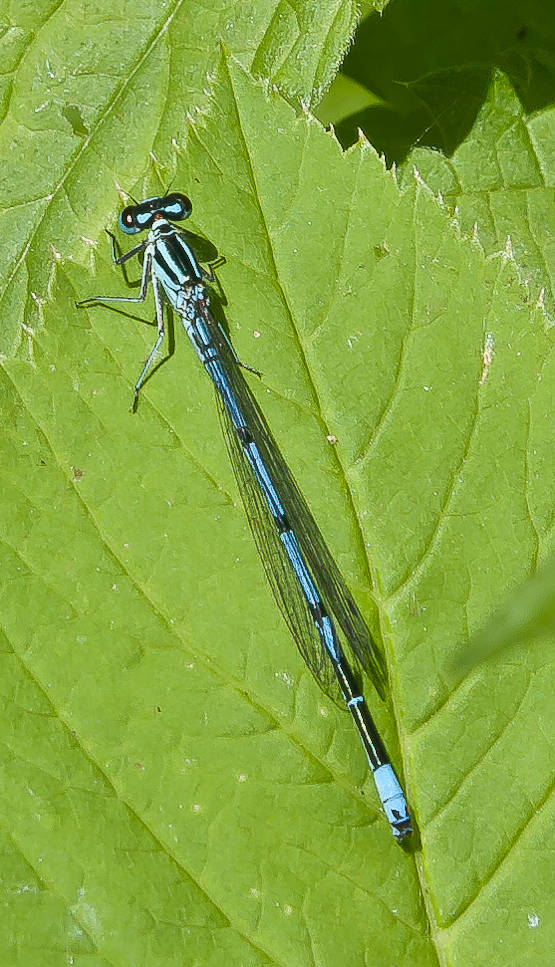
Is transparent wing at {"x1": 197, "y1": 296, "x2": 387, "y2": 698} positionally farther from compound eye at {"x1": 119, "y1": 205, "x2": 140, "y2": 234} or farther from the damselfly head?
compound eye at {"x1": 119, "y1": 205, "x2": 140, "y2": 234}

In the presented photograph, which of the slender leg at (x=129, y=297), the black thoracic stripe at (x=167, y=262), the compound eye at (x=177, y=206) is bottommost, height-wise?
the black thoracic stripe at (x=167, y=262)

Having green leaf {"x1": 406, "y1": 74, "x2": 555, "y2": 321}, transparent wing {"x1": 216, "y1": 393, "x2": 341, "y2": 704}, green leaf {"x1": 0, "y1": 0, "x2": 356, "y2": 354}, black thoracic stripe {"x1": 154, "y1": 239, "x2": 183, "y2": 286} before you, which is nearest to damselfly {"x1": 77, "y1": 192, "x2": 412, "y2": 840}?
transparent wing {"x1": 216, "y1": 393, "x2": 341, "y2": 704}

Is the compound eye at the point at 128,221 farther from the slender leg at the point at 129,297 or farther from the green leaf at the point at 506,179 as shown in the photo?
the green leaf at the point at 506,179

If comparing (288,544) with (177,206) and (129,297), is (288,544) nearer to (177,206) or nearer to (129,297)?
(129,297)

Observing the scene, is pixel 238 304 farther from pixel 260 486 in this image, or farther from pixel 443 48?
pixel 443 48

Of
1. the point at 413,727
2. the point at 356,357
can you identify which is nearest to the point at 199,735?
the point at 413,727

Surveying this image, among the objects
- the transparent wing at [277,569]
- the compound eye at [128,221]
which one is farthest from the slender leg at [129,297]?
the transparent wing at [277,569]

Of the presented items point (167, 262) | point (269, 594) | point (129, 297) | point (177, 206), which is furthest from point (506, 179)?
point (269, 594)
